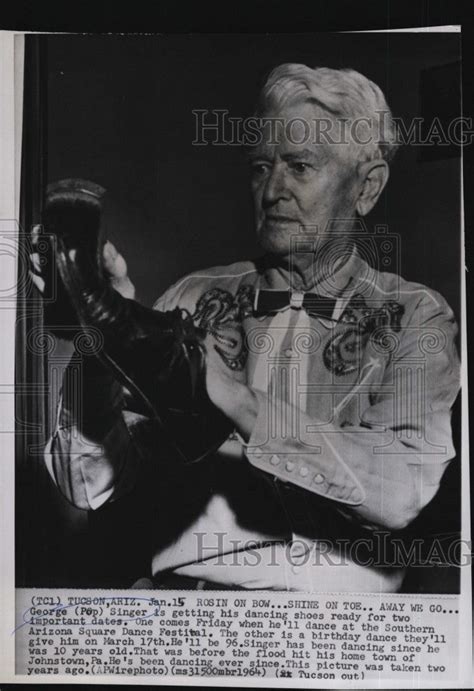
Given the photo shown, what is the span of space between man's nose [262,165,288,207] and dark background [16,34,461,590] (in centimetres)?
4

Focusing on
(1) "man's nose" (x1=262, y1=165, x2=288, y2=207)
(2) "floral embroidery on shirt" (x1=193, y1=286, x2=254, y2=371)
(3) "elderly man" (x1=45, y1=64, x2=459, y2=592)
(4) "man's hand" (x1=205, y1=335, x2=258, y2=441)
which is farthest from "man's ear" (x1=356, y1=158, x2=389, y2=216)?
(4) "man's hand" (x1=205, y1=335, x2=258, y2=441)

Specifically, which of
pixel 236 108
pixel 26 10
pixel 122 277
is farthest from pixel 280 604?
pixel 26 10

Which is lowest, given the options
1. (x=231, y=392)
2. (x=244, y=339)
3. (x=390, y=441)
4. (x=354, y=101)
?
(x=390, y=441)

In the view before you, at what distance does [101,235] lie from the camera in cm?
167

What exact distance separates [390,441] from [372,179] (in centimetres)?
55

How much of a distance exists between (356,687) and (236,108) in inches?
49.1

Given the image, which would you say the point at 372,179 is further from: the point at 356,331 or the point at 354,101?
the point at 356,331

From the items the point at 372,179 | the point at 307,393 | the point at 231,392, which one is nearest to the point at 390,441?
the point at 307,393

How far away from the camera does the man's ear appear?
64.8 inches

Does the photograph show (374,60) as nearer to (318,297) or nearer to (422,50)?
(422,50)

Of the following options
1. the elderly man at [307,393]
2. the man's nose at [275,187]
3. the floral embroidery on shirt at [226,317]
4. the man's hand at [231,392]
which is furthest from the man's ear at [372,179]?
the man's hand at [231,392]

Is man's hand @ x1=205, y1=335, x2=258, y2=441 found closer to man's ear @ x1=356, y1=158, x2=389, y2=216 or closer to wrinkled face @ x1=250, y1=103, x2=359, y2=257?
wrinkled face @ x1=250, y1=103, x2=359, y2=257

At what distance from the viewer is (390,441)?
1631mm

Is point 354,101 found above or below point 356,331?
above
